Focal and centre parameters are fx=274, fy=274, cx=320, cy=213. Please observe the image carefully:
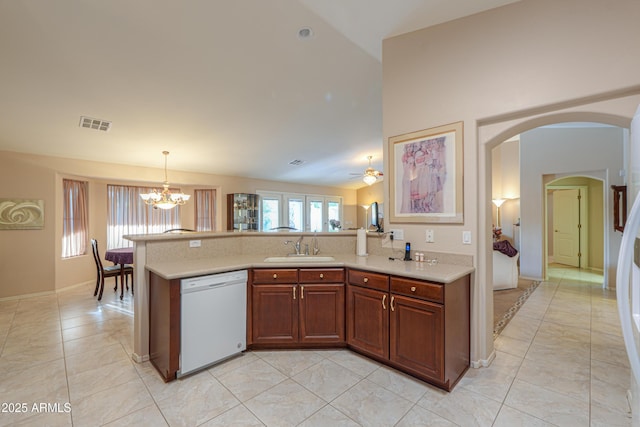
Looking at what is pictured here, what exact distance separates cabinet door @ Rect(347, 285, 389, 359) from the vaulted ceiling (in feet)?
8.40

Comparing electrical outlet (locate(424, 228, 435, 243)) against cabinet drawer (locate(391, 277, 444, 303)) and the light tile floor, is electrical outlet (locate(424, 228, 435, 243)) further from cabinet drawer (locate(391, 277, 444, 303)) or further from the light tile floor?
the light tile floor

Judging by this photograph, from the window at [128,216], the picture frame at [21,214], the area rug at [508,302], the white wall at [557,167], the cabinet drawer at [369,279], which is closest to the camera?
the cabinet drawer at [369,279]

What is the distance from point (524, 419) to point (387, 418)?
2.83 ft

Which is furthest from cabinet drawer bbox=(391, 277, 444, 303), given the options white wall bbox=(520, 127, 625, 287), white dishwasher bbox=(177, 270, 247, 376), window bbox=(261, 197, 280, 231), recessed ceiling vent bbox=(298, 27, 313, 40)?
window bbox=(261, 197, 280, 231)

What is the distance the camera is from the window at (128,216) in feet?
19.4

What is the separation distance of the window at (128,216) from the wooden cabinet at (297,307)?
4.98 m

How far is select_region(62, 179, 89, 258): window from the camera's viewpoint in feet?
17.0

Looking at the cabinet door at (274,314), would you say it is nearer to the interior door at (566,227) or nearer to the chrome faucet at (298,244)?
the chrome faucet at (298,244)

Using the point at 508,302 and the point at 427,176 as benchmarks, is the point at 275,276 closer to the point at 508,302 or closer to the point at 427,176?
the point at 427,176

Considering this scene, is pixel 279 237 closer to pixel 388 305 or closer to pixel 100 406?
pixel 388 305

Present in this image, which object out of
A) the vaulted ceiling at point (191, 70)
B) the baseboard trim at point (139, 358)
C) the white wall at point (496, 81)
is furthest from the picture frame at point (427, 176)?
the baseboard trim at point (139, 358)

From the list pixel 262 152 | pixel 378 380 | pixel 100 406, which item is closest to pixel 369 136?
pixel 262 152

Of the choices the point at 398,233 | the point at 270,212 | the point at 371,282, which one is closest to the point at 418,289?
the point at 371,282

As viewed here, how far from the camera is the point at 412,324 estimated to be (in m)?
2.10
